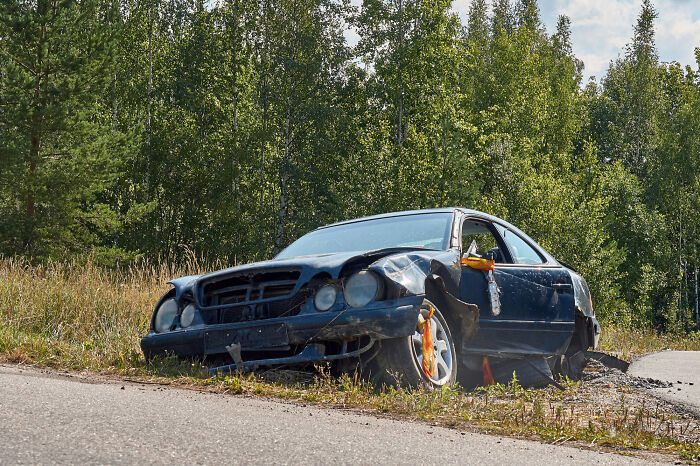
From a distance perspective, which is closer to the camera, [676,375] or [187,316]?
[187,316]

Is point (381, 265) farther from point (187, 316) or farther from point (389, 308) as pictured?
point (187, 316)

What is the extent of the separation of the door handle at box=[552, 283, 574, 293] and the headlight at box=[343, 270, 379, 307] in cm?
259

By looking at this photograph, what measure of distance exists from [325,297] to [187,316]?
1.30 meters

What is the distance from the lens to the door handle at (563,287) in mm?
7195

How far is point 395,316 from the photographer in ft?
16.9

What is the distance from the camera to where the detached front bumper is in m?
5.13

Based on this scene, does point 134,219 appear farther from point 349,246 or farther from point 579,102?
point 579,102

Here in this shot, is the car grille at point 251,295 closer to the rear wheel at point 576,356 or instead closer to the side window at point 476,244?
the side window at point 476,244

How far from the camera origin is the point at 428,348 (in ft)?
18.1

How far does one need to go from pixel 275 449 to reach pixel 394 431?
33.2 inches

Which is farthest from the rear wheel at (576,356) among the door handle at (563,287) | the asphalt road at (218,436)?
the asphalt road at (218,436)

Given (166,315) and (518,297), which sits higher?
(518,297)

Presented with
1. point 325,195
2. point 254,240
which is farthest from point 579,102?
point 254,240

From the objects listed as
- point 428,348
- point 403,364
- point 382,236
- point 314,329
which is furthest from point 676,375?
point 314,329
